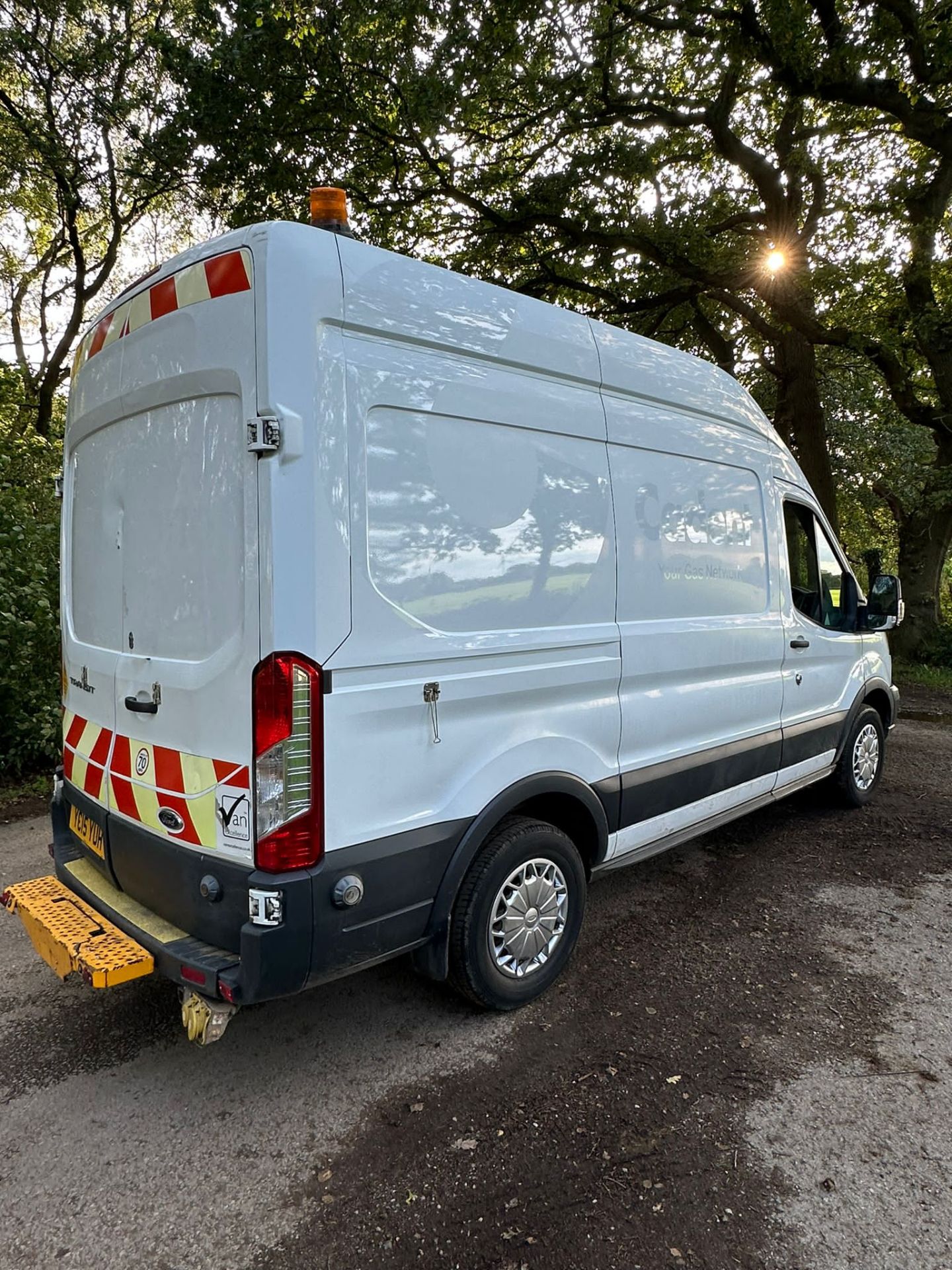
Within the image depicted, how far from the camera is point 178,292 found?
7.88 ft

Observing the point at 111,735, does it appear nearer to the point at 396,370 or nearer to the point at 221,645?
the point at 221,645

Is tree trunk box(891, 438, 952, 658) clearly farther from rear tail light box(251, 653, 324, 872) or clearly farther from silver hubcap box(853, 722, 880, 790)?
rear tail light box(251, 653, 324, 872)

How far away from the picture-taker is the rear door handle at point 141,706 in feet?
8.05

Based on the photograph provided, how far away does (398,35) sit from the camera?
7.08m

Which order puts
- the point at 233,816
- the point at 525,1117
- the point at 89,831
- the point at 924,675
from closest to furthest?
1. the point at 233,816
2. the point at 525,1117
3. the point at 89,831
4. the point at 924,675

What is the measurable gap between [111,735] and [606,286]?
9676 millimetres

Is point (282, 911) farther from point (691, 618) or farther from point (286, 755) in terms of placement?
point (691, 618)

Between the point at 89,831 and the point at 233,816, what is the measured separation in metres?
1.08

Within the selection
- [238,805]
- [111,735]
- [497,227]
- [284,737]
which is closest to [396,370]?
[284,737]

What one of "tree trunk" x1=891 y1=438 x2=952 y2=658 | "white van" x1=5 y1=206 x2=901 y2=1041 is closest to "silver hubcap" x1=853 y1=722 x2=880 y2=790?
"white van" x1=5 y1=206 x2=901 y2=1041

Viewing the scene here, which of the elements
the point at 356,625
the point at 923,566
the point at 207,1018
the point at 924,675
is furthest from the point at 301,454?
the point at 923,566

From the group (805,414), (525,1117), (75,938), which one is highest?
(805,414)

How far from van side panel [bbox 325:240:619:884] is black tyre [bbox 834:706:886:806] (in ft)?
8.97

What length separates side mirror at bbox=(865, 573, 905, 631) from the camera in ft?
15.8
